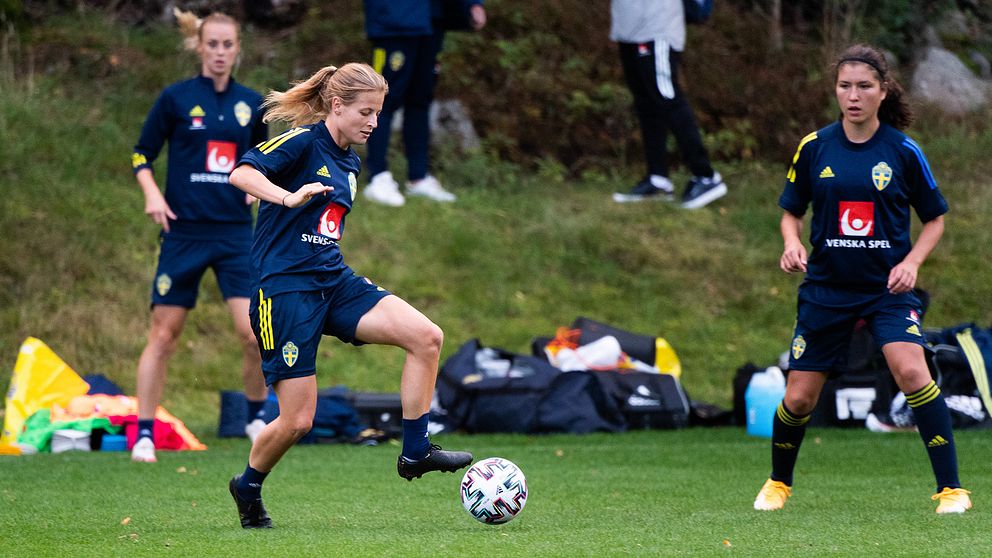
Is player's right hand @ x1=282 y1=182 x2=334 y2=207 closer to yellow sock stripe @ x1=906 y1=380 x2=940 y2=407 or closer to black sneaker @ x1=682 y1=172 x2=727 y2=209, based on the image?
yellow sock stripe @ x1=906 y1=380 x2=940 y2=407

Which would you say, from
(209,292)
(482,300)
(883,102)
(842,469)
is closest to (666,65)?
(482,300)

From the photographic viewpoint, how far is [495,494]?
17.7 ft

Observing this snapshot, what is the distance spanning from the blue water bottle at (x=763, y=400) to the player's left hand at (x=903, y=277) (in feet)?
10.9

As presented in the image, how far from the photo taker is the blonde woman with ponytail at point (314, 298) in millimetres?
5348

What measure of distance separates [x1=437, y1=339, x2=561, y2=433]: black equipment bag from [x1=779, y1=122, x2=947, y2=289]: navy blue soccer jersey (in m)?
3.51

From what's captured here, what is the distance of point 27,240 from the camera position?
1162cm

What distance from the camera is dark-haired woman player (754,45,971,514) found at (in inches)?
231

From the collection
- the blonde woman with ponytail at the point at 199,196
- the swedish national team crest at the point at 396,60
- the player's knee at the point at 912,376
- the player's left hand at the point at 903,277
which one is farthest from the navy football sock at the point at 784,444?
the swedish national team crest at the point at 396,60

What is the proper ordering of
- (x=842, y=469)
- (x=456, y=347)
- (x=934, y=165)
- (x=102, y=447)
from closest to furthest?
(x=842, y=469)
(x=102, y=447)
(x=456, y=347)
(x=934, y=165)

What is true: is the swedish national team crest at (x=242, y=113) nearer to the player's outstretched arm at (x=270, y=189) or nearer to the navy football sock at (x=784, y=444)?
the player's outstretched arm at (x=270, y=189)

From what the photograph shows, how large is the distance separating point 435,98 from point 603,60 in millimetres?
1933

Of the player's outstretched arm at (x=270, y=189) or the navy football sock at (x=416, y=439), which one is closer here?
the player's outstretched arm at (x=270, y=189)

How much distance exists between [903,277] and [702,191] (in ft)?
23.5

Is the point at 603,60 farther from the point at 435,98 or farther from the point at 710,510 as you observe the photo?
the point at 710,510
